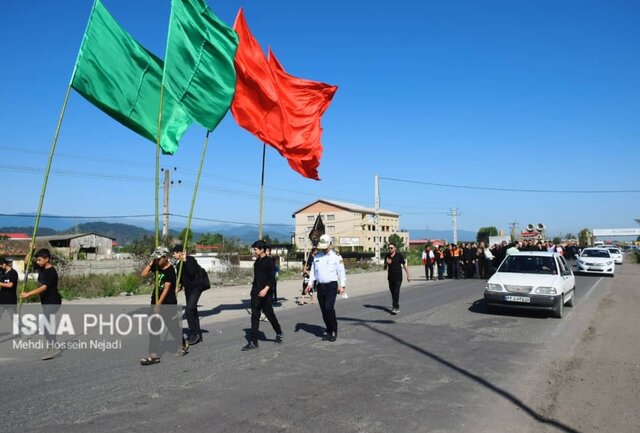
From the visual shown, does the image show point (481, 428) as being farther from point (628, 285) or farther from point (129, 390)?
point (628, 285)

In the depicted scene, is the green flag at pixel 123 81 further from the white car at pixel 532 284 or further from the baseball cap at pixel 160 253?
the white car at pixel 532 284

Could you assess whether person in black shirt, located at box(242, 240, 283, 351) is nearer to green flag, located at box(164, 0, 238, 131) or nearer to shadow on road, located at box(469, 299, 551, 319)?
green flag, located at box(164, 0, 238, 131)

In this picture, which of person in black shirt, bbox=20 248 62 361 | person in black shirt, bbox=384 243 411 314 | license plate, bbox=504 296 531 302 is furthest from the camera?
person in black shirt, bbox=384 243 411 314

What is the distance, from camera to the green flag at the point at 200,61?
364 inches

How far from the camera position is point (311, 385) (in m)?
6.17

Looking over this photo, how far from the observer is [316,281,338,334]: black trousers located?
8961mm

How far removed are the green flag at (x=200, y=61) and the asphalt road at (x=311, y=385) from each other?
437 centimetres

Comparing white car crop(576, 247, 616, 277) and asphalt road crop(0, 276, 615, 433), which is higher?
white car crop(576, 247, 616, 277)

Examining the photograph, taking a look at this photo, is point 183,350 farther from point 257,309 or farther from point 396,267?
point 396,267

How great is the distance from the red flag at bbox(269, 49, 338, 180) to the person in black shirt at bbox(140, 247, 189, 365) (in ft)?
17.4

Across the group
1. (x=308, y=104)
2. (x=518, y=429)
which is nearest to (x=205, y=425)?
(x=518, y=429)

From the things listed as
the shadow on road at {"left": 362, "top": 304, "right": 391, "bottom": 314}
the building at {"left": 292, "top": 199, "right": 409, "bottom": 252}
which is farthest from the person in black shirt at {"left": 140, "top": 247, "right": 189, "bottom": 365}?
the building at {"left": 292, "top": 199, "right": 409, "bottom": 252}

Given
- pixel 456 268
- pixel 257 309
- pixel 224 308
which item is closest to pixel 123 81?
pixel 257 309

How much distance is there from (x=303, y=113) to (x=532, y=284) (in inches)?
264
